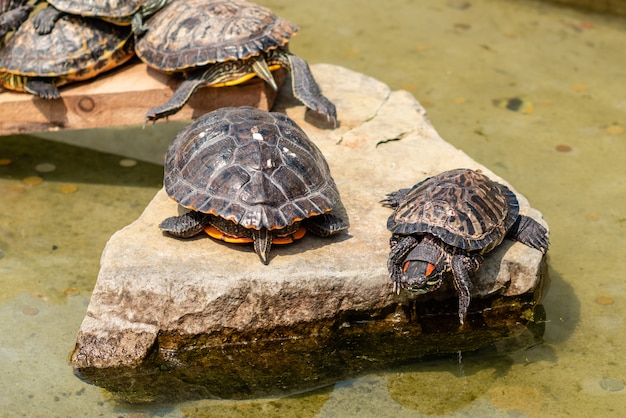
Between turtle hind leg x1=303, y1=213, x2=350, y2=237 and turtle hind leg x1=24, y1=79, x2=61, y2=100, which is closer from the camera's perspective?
turtle hind leg x1=303, y1=213, x2=350, y2=237

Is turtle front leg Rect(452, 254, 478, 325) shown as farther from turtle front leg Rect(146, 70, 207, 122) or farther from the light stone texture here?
turtle front leg Rect(146, 70, 207, 122)

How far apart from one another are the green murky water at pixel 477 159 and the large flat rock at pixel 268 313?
178mm

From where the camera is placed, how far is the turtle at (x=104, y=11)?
21.1 feet

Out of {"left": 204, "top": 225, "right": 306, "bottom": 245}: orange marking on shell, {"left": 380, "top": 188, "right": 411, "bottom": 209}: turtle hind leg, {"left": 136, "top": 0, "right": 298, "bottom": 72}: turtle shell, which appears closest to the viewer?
{"left": 204, "top": 225, "right": 306, "bottom": 245}: orange marking on shell

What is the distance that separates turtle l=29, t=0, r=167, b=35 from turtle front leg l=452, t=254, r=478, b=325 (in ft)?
10.6

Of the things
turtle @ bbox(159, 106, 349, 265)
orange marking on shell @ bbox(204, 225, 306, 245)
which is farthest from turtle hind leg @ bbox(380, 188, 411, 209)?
orange marking on shell @ bbox(204, 225, 306, 245)

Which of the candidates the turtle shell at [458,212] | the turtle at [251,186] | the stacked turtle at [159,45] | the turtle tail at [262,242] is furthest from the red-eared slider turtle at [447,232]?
the stacked turtle at [159,45]

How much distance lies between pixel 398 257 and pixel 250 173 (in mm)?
964

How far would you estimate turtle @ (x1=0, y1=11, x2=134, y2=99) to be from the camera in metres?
6.39

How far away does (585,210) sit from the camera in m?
6.23

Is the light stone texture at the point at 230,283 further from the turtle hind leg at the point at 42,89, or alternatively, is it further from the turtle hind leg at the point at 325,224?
the turtle hind leg at the point at 42,89

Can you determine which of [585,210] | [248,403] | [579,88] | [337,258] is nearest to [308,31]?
[579,88]

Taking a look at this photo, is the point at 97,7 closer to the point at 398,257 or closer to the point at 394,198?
the point at 394,198

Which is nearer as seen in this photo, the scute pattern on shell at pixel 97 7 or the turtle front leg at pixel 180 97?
the turtle front leg at pixel 180 97
